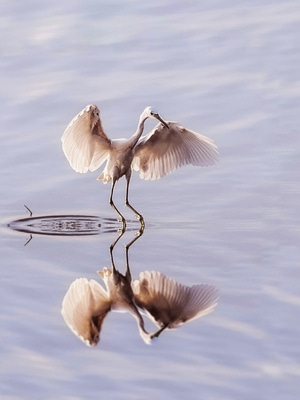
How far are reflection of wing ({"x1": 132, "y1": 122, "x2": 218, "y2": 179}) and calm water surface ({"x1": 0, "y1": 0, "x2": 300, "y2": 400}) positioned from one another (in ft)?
0.60

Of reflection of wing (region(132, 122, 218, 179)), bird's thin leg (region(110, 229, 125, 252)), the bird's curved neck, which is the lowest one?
bird's thin leg (region(110, 229, 125, 252))

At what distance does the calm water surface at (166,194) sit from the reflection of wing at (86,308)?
0.09 meters

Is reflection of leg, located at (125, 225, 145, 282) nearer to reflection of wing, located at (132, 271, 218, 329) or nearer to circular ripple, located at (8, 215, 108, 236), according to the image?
reflection of wing, located at (132, 271, 218, 329)

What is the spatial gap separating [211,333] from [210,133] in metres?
6.77

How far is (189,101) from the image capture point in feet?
59.5

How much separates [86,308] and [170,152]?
465 centimetres

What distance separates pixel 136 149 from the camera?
15.4 metres

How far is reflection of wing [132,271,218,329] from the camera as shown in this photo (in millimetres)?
10922

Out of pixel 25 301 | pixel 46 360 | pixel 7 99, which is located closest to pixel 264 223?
pixel 25 301

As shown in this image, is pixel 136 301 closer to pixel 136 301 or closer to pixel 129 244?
pixel 136 301

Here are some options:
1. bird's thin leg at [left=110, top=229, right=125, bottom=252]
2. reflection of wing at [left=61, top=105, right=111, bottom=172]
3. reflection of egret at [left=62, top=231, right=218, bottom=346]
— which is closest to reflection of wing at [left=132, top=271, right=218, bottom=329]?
reflection of egret at [left=62, top=231, right=218, bottom=346]

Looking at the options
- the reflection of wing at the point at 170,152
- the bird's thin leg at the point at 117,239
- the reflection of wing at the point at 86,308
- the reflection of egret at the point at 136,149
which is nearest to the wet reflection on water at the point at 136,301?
the reflection of wing at the point at 86,308

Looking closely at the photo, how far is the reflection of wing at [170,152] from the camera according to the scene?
50.4 feet

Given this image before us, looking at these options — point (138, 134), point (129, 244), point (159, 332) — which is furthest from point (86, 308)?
point (138, 134)
